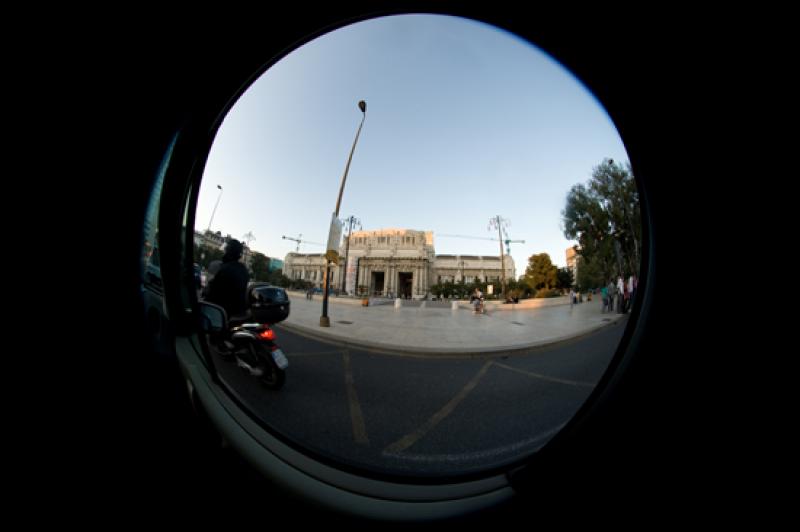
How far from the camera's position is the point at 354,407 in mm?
1355

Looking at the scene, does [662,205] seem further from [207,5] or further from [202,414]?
[202,414]

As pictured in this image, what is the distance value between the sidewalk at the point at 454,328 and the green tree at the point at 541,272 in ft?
0.65

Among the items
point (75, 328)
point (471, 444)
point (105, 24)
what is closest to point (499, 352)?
point (471, 444)

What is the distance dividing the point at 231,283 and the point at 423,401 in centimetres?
123

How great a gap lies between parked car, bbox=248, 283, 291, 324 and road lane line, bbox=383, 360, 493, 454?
0.91 meters

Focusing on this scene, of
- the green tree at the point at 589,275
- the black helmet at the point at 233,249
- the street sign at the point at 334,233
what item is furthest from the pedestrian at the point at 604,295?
the black helmet at the point at 233,249

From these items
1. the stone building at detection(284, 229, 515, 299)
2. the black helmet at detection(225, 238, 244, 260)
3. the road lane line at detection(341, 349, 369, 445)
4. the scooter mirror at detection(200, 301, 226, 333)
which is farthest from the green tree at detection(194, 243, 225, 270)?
the road lane line at detection(341, 349, 369, 445)

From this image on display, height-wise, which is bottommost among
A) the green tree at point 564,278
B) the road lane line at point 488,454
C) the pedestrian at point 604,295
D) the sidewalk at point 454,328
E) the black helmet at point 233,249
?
the road lane line at point 488,454

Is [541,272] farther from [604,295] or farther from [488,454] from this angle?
[488,454]

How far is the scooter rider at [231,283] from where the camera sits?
4.22 ft

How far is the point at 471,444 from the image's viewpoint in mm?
1152

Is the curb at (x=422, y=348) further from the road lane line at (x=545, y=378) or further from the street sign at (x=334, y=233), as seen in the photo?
the street sign at (x=334, y=233)

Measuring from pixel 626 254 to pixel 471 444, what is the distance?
3.45 feet

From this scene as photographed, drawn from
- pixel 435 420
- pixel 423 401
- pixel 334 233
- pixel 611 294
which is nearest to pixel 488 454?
pixel 435 420
